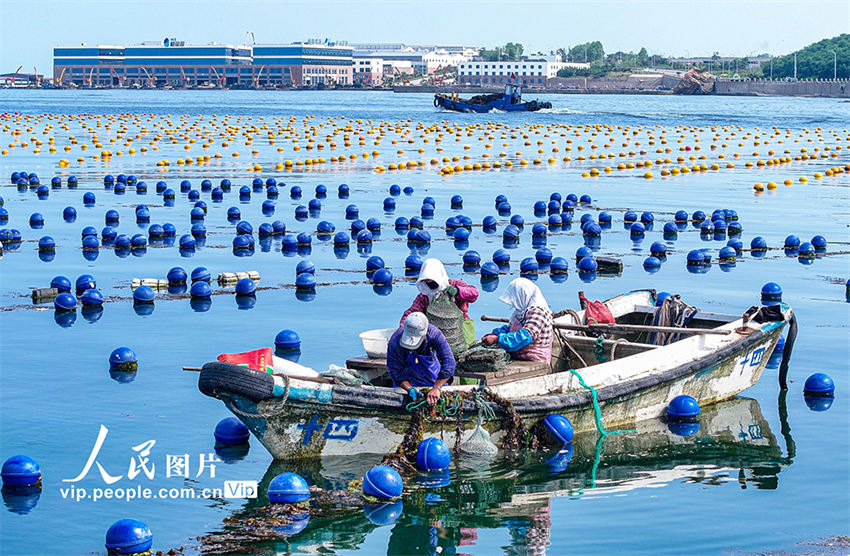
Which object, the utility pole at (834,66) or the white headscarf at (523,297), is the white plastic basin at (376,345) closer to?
the white headscarf at (523,297)

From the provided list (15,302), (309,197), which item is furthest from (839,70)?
(15,302)

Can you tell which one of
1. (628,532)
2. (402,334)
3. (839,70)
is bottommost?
(628,532)

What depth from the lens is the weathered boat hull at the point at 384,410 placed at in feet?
35.1

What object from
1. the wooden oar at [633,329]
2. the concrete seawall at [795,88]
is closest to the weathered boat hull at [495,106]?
the wooden oar at [633,329]

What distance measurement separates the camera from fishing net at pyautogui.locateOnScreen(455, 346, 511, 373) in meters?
11.7

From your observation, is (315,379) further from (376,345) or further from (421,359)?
(376,345)

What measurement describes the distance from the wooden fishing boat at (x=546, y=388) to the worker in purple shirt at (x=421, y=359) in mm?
135

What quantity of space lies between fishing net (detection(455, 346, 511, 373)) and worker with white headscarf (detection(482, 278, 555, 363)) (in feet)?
1.22

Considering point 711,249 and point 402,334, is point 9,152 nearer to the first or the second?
point 711,249

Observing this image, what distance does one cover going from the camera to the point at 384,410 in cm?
1098

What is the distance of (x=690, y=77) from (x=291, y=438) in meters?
182

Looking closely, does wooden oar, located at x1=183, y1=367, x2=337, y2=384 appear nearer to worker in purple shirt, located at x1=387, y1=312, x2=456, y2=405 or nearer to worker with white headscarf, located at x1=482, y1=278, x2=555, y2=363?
worker in purple shirt, located at x1=387, y1=312, x2=456, y2=405

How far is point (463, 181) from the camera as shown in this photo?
124ft

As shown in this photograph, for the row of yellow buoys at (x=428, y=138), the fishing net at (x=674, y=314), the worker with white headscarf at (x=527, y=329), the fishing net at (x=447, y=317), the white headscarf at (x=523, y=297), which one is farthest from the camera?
the row of yellow buoys at (x=428, y=138)
